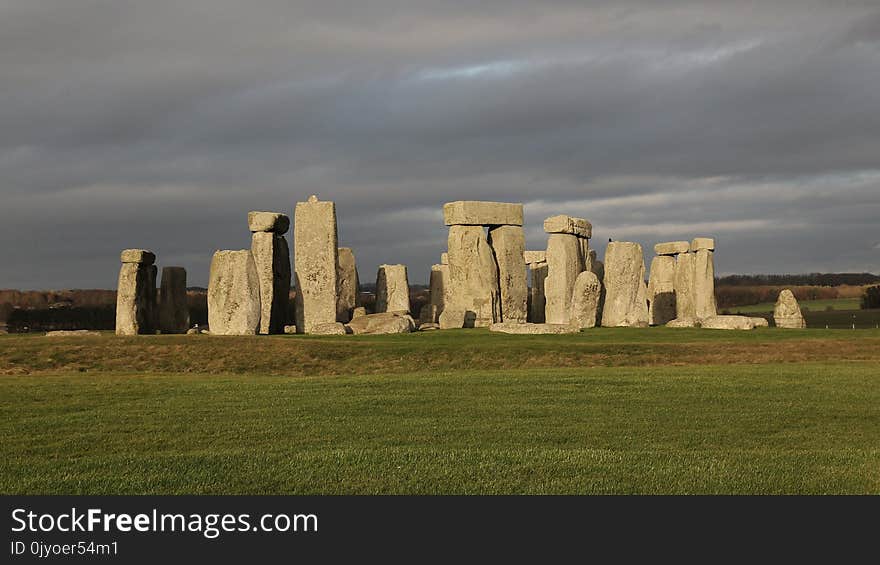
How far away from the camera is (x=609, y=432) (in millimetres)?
10852

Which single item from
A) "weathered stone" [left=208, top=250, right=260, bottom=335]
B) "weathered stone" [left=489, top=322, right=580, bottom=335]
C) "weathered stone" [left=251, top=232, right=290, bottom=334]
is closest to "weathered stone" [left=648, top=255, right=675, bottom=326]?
"weathered stone" [left=489, top=322, right=580, bottom=335]

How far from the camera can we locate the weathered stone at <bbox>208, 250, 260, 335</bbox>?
82.6 ft

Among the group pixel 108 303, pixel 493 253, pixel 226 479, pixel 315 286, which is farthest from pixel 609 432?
pixel 108 303

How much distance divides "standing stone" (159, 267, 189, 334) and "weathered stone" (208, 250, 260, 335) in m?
3.22

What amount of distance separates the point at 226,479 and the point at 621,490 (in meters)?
3.22

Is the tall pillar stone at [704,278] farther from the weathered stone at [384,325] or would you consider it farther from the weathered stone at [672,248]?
the weathered stone at [384,325]

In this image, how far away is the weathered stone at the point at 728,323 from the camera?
2736 cm

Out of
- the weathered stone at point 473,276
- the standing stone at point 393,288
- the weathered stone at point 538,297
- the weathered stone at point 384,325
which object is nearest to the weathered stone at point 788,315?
the weathered stone at point 538,297

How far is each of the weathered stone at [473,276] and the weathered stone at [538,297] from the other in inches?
135

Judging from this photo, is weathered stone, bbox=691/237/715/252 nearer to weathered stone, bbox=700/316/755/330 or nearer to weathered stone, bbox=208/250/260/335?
weathered stone, bbox=700/316/755/330

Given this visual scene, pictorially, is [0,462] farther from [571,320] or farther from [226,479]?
[571,320]

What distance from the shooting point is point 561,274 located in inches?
1172

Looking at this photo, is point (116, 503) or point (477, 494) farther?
point (477, 494)

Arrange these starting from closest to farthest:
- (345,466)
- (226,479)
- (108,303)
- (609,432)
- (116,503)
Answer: (116,503) < (226,479) < (345,466) < (609,432) < (108,303)
